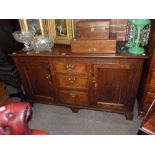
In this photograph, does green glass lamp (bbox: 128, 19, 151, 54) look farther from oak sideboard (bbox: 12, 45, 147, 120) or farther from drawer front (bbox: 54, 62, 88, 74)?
drawer front (bbox: 54, 62, 88, 74)

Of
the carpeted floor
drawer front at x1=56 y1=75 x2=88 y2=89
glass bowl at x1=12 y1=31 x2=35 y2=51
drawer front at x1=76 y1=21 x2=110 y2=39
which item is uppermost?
drawer front at x1=76 y1=21 x2=110 y2=39

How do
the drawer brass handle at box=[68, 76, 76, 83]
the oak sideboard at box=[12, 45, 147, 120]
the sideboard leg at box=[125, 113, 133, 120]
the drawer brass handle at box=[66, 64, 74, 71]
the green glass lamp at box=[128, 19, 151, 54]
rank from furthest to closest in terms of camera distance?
the sideboard leg at box=[125, 113, 133, 120] < the drawer brass handle at box=[68, 76, 76, 83] < the drawer brass handle at box=[66, 64, 74, 71] < the oak sideboard at box=[12, 45, 147, 120] < the green glass lamp at box=[128, 19, 151, 54]

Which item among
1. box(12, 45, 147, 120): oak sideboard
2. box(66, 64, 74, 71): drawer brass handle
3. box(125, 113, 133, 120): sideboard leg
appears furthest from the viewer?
box(125, 113, 133, 120): sideboard leg

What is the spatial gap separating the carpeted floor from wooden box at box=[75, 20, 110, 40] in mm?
1038

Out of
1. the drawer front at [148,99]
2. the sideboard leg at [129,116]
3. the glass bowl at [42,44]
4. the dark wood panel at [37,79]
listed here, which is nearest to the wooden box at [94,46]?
the glass bowl at [42,44]

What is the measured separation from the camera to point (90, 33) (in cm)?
143

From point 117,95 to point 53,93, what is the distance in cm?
79

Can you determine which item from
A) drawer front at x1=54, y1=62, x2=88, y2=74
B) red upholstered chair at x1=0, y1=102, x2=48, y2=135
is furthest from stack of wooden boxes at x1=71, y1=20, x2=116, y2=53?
red upholstered chair at x1=0, y1=102, x2=48, y2=135

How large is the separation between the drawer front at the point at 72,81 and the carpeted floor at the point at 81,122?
469mm

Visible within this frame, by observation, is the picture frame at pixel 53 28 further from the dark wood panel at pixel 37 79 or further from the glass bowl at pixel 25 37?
the dark wood panel at pixel 37 79

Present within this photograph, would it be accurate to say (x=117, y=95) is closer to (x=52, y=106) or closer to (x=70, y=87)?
(x=70, y=87)

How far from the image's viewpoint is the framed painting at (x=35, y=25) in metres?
1.75

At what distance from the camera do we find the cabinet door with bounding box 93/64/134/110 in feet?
4.90
